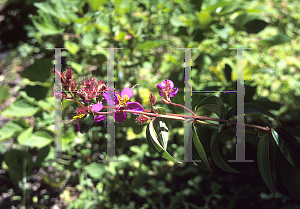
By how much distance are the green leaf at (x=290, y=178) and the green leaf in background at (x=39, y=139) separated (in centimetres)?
87

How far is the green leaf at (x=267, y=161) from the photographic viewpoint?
56 cm

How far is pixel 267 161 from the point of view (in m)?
0.58

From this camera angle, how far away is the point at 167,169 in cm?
133

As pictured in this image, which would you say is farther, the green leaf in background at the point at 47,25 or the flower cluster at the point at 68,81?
the green leaf in background at the point at 47,25

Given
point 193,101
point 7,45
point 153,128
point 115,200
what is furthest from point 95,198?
point 7,45

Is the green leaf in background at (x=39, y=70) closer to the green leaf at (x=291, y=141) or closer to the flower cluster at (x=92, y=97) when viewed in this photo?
the flower cluster at (x=92, y=97)

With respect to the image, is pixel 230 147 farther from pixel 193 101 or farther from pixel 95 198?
pixel 95 198

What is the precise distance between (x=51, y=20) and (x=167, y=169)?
964 mm

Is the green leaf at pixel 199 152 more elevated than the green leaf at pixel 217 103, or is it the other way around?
the green leaf at pixel 217 103

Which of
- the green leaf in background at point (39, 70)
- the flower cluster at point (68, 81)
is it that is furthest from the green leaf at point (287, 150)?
the green leaf in background at point (39, 70)

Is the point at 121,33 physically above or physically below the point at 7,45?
below

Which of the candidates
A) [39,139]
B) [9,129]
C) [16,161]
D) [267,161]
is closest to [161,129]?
[267,161]

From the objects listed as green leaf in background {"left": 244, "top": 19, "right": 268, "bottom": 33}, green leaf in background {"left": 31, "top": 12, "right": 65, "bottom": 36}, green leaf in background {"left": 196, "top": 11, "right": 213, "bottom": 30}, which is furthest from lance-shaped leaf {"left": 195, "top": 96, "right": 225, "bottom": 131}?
green leaf in background {"left": 31, "top": 12, "right": 65, "bottom": 36}

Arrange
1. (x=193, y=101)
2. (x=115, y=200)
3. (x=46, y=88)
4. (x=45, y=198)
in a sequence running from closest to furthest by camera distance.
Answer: (x=193, y=101) → (x=46, y=88) → (x=115, y=200) → (x=45, y=198)
